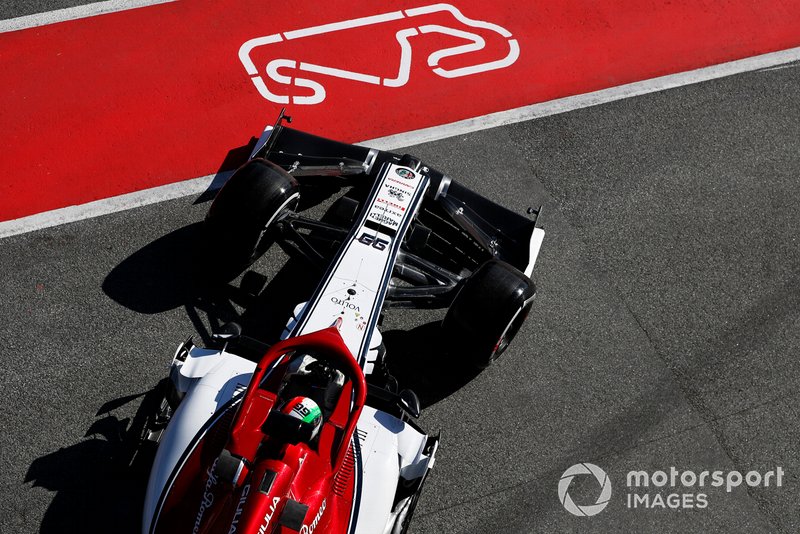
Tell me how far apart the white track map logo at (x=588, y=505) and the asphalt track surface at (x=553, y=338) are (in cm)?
7

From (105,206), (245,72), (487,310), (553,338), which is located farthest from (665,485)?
(245,72)

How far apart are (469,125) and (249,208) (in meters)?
3.05

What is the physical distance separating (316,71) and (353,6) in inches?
44.4

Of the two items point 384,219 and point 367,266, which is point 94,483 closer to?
point 367,266

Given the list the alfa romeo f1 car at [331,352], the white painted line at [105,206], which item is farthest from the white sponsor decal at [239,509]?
the white painted line at [105,206]

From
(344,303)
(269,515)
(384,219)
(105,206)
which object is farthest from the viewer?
(105,206)

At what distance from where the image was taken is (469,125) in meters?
9.25

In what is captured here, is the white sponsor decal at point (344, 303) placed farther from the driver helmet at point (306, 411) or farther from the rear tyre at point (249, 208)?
the driver helmet at point (306, 411)

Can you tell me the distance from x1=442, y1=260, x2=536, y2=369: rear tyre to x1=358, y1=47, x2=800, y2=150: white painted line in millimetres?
2391

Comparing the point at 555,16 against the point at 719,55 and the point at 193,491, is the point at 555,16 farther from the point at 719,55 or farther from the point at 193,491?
the point at 193,491

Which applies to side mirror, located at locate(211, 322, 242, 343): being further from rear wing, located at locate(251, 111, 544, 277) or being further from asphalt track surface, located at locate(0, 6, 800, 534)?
rear wing, located at locate(251, 111, 544, 277)

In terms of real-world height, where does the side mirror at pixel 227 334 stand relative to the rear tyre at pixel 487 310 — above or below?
above

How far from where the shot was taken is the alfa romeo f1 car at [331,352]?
541cm

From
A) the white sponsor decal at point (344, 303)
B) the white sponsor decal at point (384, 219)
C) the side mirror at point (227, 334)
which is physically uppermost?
the white sponsor decal at point (384, 219)
